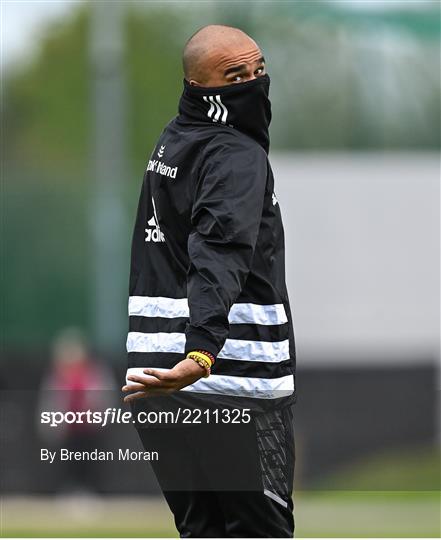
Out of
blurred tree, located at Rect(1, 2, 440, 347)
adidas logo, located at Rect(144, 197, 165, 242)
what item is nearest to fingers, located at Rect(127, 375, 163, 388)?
adidas logo, located at Rect(144, 197, 165, 242)

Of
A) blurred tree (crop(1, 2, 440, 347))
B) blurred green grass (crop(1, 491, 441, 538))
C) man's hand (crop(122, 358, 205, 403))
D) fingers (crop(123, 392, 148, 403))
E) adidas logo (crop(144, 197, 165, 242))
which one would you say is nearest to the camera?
man's hand (crop(122, 358, 205, 403))

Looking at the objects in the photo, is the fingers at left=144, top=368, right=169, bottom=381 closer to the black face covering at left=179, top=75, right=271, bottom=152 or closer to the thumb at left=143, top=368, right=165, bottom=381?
the thumb at left=143, top=368, right=165, bottom=381

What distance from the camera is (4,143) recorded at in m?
35.3

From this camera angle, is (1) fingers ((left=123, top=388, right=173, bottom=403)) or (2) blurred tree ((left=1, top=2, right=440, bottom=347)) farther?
(2) blurred tree ((left=1, top=2, right=440, bottom=347))

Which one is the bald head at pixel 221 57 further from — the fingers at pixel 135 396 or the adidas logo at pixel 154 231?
the fingers at pixel 135 396

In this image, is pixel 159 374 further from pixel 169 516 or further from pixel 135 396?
Result: pixel 169 516

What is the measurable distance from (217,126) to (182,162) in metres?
0.18

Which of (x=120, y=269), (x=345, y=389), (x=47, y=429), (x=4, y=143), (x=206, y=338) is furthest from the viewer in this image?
(x=4, y=143)

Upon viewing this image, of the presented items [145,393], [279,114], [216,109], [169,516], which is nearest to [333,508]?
[169,516]

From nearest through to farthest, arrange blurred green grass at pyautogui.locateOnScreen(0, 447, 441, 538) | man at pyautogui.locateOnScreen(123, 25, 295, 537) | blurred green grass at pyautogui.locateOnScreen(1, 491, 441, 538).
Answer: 1. man at pyautogui.locateOnScreen(123, 25, 295, 537)
2. blurred green grass at pyautogui.locateOnScreen(1, 491, 441, 538)
3. blurred green grass at pyautogui.locateOnScreen(0, 447, 441, 538)

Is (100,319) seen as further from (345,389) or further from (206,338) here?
(206,338)

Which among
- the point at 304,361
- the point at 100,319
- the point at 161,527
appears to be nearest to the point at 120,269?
the point at 100,319

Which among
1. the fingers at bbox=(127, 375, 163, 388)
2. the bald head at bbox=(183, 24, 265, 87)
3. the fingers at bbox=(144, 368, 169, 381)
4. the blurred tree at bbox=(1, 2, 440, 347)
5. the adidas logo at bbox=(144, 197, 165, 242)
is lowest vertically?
the blurred tree at bbox=(1, 2, 440, 347)

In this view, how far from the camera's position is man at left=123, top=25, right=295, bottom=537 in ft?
15.2
